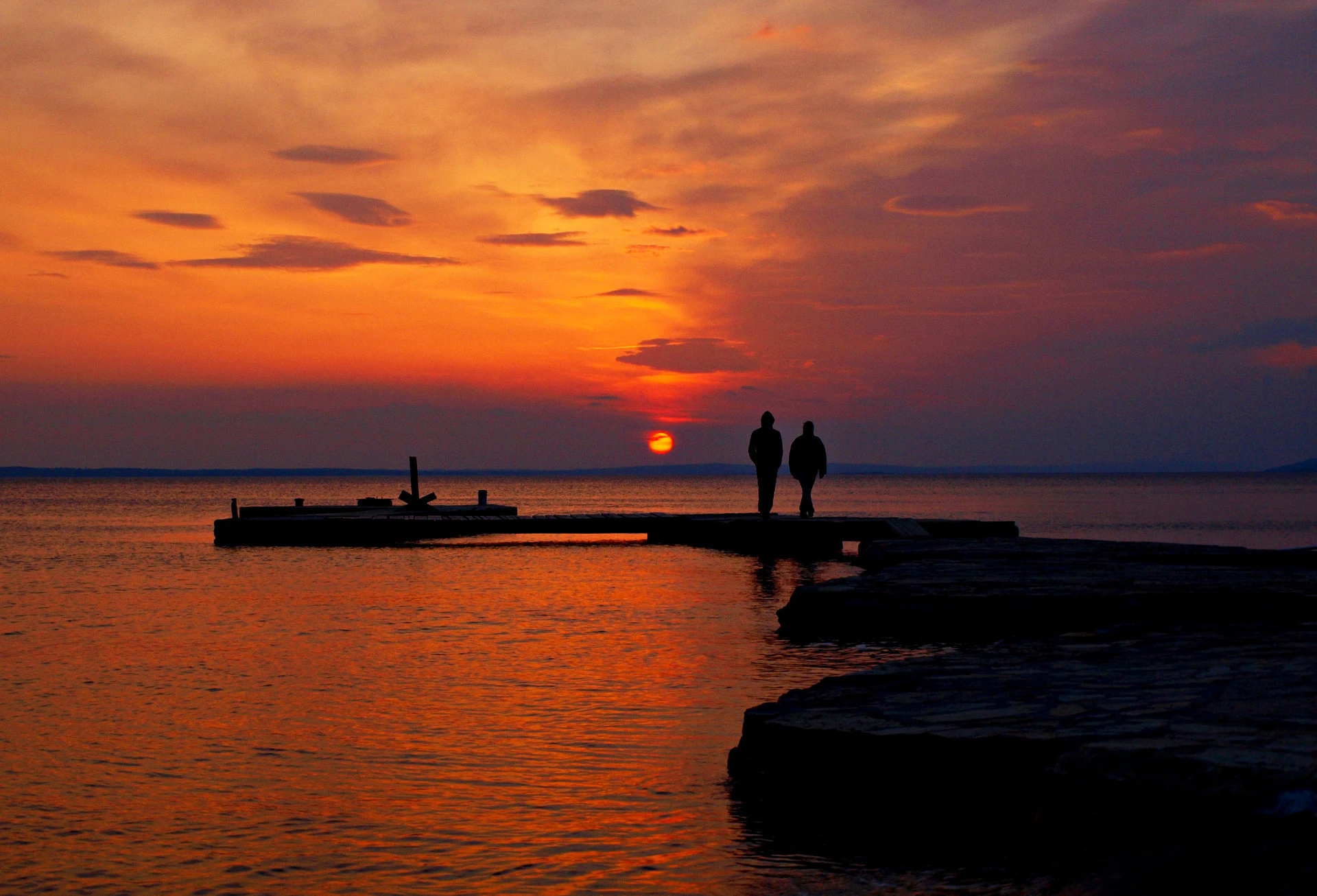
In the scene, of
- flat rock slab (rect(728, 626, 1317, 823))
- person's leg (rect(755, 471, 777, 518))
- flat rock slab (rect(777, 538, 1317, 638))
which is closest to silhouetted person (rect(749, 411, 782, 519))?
person's leg (rect(755, 471, 777, 518))

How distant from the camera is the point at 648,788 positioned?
739cm

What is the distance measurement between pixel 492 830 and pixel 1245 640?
5494 millimetres

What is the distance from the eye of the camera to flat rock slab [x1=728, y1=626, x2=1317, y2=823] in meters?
4.93

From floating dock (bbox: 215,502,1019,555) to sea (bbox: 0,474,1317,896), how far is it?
9025 mm

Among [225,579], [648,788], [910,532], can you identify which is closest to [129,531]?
[225,579]

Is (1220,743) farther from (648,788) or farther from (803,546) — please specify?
(803,546)

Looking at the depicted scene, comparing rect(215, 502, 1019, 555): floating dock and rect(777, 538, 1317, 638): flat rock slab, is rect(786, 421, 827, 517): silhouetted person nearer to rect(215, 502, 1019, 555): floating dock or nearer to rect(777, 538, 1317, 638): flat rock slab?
rect(215, 502, 1019, 555): floating dock

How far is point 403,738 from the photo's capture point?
8.96 m

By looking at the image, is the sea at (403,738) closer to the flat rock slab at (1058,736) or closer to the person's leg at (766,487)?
the flat rock slab at (1058,736)

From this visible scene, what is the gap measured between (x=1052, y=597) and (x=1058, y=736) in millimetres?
6853

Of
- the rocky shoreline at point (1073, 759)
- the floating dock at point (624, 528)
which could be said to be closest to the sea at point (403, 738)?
the rocky shoreline at point (1073, 759)

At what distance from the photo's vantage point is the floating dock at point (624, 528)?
30.9 m

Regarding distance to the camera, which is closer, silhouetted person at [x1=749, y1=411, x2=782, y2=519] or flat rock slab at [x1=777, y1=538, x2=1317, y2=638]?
flat rock slab at [x1=777, y1=538, x2=1317, y2=638]

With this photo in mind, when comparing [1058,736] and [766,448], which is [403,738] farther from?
[766,448]
